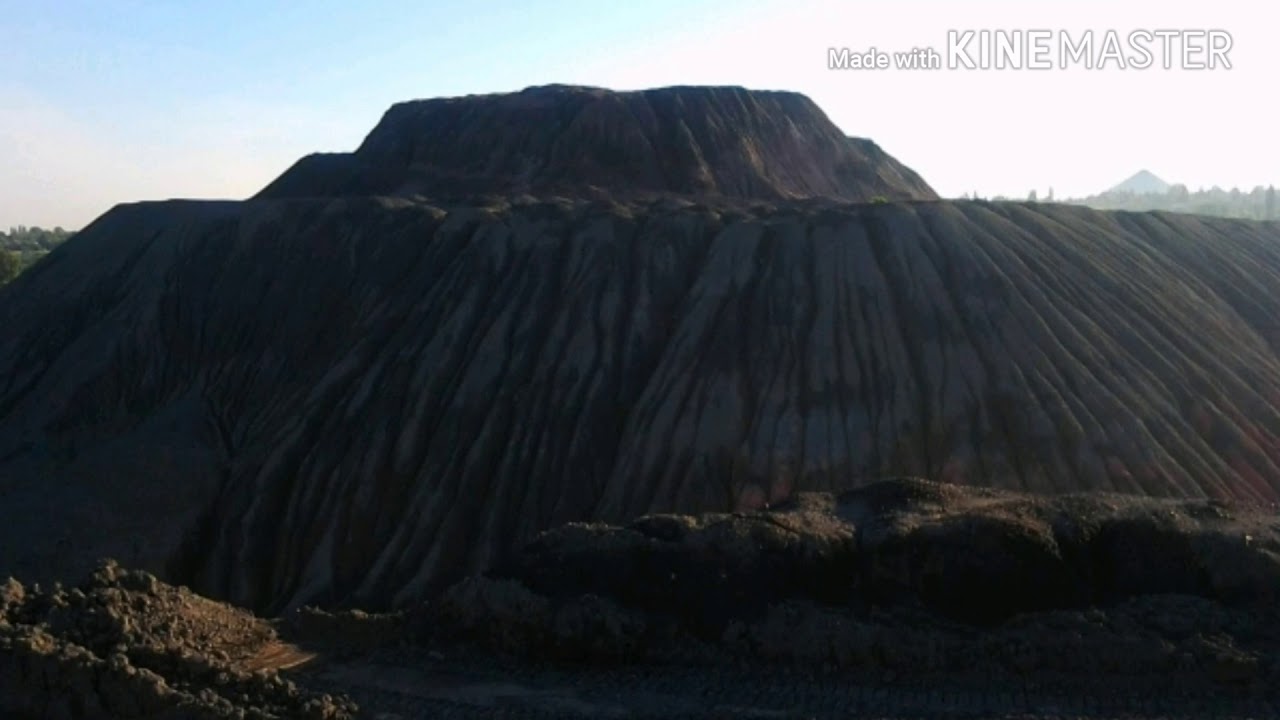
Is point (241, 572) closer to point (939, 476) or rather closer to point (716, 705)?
point (939, 476)

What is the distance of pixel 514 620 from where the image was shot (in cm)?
1119

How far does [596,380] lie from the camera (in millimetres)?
27656

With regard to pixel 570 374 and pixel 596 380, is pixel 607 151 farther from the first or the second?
pixel 596 380

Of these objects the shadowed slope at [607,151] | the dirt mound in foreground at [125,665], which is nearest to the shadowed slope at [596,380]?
the dirt mound in foreground at [125,665]

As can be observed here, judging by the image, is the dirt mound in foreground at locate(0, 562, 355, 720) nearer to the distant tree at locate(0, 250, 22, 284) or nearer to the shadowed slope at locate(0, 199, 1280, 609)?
the shadowed slope at locate(0, 199, 1280, 609)

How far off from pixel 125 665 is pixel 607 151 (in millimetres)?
43019

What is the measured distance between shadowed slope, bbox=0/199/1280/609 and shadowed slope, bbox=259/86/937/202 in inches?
561

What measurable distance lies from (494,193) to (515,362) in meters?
20.8

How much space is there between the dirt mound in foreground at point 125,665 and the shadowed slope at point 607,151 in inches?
1415

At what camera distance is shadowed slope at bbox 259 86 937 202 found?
49719 millimetres

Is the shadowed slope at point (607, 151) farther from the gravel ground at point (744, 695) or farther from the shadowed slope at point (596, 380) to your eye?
the gravel ground at point (744, 695)

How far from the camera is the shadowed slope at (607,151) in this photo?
49.7 meters

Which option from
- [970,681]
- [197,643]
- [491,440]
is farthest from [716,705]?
[491,440]

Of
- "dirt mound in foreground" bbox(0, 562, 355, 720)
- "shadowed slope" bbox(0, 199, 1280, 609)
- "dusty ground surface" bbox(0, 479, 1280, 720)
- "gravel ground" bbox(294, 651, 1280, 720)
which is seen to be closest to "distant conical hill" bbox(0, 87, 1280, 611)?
"shadowed slope" bbox(0, 199, 1280, 609)
